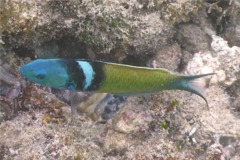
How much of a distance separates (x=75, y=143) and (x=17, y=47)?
1.28 m

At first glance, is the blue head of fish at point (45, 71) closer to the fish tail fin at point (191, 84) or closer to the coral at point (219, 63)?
the fish tail fin at point (191, 84)

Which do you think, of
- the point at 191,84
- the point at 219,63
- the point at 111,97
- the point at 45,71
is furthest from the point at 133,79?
the point at 219,63

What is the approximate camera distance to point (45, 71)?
1.92 metres

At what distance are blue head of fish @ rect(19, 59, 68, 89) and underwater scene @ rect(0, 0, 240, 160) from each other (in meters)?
0.71

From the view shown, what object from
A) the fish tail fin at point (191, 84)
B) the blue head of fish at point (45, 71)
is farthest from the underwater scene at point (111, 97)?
the blue head of fish at point (45, 71)

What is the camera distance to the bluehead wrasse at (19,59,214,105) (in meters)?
1.93

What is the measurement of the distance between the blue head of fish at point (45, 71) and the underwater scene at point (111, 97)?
708 millimetres

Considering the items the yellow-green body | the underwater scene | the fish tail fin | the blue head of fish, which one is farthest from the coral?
the blue head of fish

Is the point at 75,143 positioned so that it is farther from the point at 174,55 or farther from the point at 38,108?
the point at 174,55

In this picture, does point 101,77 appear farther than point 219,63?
No

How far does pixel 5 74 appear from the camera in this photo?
→ 3207 millimetres

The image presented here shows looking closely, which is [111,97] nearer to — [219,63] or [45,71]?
[219,63]

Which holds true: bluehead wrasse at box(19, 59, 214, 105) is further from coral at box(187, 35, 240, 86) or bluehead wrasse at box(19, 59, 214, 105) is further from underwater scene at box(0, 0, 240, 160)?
coral at box(187, 35, 240, 86)

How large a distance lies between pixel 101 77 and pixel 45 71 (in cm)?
35
